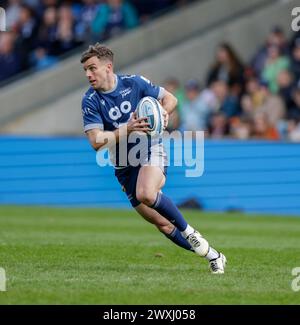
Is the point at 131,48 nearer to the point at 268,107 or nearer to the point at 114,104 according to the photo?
the point at 268,107

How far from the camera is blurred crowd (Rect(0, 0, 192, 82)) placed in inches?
906

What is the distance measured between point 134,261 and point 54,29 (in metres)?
13.2

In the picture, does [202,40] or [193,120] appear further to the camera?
[202,40]

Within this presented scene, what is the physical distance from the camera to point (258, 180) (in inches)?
749

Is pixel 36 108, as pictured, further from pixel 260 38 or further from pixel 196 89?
pixel 260 38

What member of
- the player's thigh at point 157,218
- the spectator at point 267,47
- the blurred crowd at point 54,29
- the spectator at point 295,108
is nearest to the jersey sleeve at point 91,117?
the player's thigh at point 157,218

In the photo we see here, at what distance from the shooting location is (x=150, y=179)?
9953 mm

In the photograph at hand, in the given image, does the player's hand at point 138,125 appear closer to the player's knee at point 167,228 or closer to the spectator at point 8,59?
the player's knee at point 167,228

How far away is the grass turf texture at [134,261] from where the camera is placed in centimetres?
837

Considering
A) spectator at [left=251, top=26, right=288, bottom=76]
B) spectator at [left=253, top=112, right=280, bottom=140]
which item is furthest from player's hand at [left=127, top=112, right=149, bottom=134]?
spectator at [left=251, top=26, right=288, bottom=76]

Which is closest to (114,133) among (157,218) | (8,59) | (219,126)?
(157,218)
